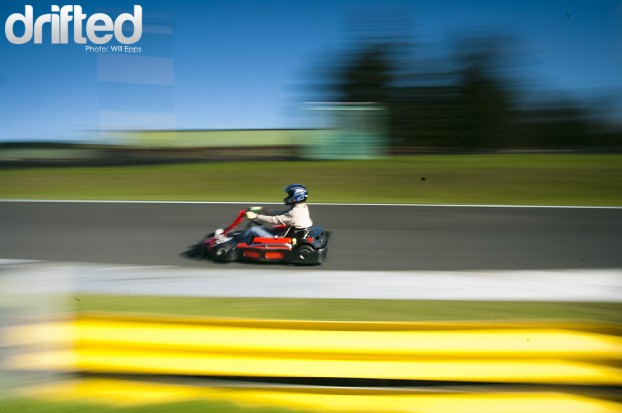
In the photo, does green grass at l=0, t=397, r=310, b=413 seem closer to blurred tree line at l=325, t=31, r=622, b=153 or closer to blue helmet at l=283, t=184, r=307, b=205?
blue helmet at l=283, t=184, r=307, b=205

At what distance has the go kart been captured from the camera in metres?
6.45

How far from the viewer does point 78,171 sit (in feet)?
42.0

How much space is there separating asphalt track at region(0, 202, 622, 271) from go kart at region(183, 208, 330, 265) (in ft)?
0.37

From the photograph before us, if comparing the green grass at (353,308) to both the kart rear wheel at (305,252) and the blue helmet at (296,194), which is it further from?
the blue helmet at (296,194)

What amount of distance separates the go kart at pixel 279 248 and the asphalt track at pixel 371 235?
112 mm

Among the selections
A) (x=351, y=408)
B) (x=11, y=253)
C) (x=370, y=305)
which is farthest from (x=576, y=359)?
(x=11, y=253)

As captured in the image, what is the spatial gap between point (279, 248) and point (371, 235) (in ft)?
5.32

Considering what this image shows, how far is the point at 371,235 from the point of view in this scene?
7.63 m

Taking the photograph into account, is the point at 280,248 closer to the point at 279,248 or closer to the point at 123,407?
the point at 279,248

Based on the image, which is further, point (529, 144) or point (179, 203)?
point (529, 144)

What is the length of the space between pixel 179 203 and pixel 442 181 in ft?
16.8

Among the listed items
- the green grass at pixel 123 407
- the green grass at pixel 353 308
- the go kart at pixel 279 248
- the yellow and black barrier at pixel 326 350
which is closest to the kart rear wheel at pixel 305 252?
the go kart at pixel 279 248

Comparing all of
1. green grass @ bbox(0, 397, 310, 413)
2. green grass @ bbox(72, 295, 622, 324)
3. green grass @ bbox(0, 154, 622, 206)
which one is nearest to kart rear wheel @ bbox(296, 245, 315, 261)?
green grass @ bbox(72, 295, 622, 324)

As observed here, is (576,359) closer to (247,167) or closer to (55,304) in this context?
(55,304)
